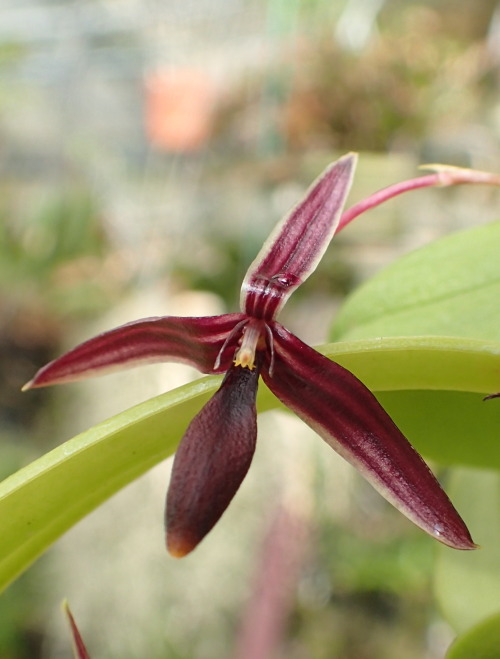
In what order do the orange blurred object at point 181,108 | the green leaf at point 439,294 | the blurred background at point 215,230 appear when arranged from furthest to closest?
the orange blurred object at point 181,108 → the blurred background at point 215,230 → the green leaf at point 439,294

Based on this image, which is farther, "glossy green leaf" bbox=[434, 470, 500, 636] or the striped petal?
"glossy green leaf" bbox=[434, 470, 500, 636]

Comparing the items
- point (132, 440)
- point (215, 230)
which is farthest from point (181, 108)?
point (132, 440)

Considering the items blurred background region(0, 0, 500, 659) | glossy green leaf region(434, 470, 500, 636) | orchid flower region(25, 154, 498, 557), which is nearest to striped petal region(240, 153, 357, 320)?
orchid flower region(25, 154, 498, 557)

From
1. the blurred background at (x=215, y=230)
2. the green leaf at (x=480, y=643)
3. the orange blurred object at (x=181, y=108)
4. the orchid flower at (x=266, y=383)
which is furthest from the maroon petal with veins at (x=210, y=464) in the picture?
the orange blurred object at (x=181, y=108)

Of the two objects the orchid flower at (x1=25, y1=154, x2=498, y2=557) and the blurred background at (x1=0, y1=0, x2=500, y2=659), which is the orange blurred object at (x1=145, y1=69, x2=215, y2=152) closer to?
the blurred background at (x1=0, y1=0, x2=500, y2=659)

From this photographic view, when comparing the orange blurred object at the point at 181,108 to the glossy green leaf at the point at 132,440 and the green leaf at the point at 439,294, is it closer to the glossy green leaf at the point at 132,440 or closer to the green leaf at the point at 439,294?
the green leaf at the point at 439,294

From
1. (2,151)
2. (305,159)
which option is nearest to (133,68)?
(2,151)

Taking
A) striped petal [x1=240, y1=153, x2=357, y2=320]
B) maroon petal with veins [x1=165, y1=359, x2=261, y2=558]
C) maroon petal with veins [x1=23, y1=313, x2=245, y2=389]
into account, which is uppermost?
striped petal [x1=240, y1=153, x2=357, y2=320]

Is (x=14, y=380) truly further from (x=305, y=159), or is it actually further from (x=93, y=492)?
(x=93, y=492)
